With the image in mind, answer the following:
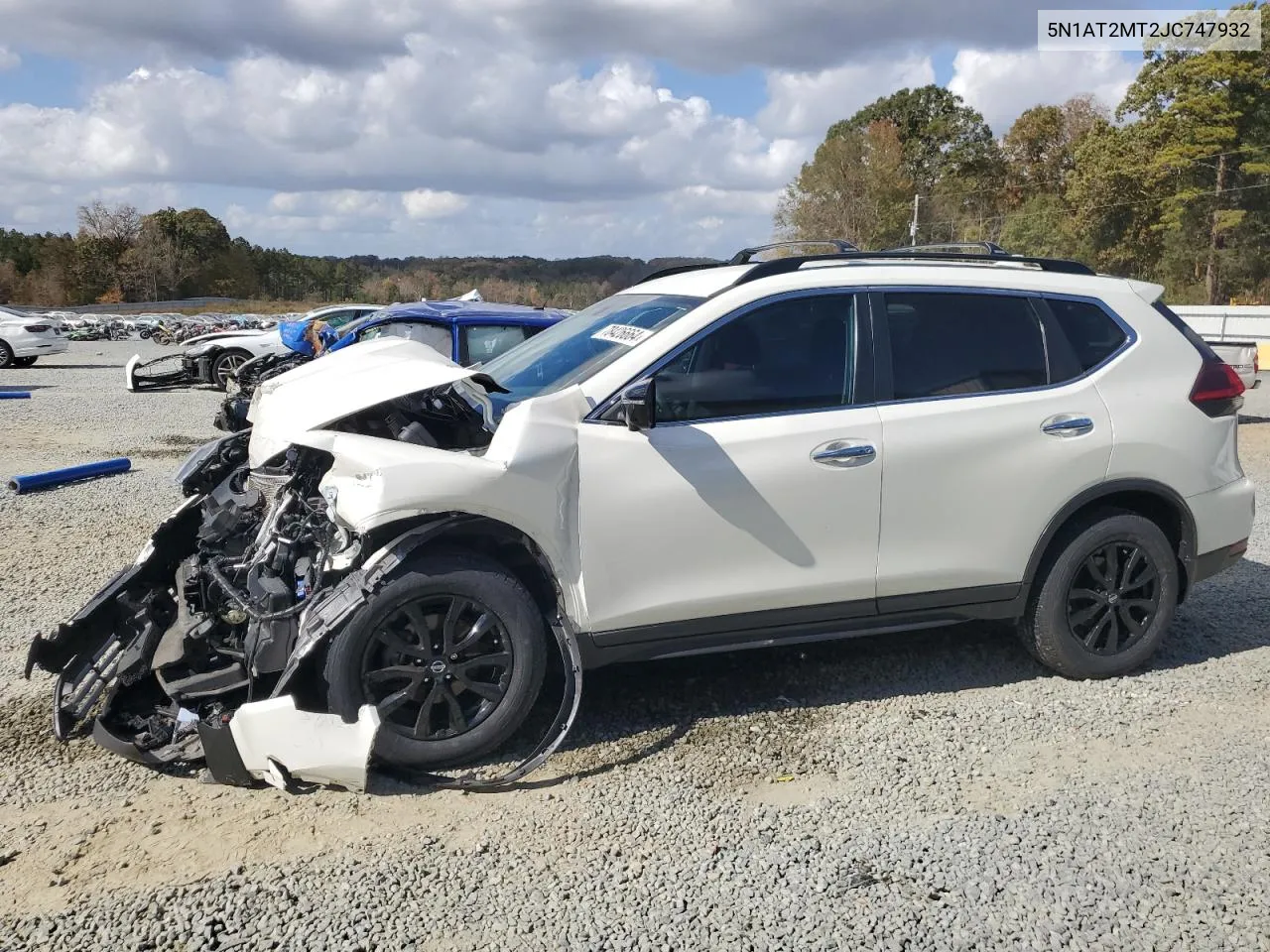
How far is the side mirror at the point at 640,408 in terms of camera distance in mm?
3746

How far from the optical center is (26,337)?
23453 millimetres

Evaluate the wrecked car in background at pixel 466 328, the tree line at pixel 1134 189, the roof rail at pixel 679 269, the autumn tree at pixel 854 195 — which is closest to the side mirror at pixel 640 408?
the roof rail at pixel 679 269

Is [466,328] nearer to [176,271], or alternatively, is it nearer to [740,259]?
[740,259]

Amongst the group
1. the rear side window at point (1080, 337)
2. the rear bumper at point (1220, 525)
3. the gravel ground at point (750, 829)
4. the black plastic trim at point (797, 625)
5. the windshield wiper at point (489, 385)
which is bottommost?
the gravel ground at point (750, 829)

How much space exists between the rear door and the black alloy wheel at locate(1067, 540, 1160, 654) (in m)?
0.35

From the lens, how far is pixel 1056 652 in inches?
182

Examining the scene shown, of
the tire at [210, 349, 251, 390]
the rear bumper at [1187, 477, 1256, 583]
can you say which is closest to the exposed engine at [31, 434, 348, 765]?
the rear bumper at [1187, 477, 1256, 583]

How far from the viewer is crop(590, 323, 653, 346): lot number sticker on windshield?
14.3ft

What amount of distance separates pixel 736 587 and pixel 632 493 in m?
0.61

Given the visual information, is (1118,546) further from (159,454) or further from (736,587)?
(159,454)

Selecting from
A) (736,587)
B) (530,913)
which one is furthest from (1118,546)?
(530,913)

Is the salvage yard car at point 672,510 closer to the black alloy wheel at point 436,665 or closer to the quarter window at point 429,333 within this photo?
the black alloy wheel at point 436,665

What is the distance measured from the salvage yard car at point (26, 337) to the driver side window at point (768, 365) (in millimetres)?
24301

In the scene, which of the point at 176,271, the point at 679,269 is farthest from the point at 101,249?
the point at 679,269
